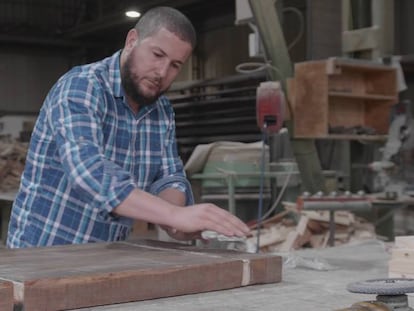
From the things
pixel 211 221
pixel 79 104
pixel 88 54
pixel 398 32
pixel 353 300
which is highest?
pixel 88 54

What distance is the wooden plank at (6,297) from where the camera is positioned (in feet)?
3.86

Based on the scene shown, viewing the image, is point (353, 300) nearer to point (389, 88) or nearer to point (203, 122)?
point (389, 88)

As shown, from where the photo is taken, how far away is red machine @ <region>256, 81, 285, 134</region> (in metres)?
4.13

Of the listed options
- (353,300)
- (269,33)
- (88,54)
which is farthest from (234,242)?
(88,54)

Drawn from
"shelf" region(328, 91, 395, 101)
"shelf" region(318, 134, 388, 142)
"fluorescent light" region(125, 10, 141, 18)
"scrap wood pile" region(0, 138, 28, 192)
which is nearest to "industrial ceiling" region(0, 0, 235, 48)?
"fluorescent light" region(125, 10, 141, 18)

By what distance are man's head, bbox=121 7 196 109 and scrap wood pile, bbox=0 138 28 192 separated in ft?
18.4

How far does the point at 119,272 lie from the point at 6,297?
24cm

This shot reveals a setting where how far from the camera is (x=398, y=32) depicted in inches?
251

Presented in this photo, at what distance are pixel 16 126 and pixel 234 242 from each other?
1109 cm

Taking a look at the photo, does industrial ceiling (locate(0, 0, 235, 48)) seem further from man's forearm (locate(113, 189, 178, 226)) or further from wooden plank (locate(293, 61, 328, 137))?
man's forearm (locate(113, 189, 178, 226))

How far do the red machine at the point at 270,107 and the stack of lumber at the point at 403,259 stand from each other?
2.48 metres

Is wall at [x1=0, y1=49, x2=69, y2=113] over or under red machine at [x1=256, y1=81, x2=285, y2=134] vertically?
over

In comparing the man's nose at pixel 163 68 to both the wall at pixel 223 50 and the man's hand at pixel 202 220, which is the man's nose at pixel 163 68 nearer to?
the man's hand at pixel 202 220

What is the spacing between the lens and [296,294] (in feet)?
4.84
